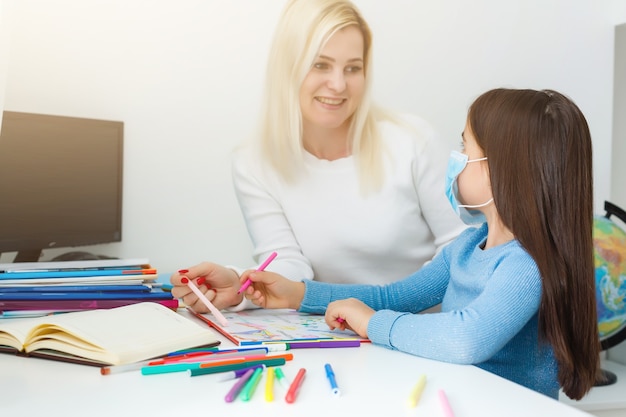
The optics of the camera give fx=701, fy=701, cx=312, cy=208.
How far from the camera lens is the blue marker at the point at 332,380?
28.1 inches

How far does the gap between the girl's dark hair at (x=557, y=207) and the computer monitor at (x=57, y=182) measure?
1108mm

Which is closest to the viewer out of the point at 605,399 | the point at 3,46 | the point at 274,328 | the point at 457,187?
the point at 3,46

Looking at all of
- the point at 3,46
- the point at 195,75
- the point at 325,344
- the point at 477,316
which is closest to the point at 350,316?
the point at 325,344

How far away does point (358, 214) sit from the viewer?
5.41ft

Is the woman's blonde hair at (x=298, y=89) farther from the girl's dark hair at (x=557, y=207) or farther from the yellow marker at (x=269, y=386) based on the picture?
the yellow marker at (x=269, y=386)

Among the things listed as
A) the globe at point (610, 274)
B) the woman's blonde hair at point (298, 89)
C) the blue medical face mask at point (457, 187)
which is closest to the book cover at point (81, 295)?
the blue medical face mask at point (457, 187)

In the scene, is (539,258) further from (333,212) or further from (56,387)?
(333,212)

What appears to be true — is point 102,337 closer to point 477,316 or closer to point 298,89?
point 477,316

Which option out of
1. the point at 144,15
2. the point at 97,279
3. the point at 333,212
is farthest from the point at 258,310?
the point at 144,15

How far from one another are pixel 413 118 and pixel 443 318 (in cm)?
89

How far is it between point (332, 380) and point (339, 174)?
0.98m

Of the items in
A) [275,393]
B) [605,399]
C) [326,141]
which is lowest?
[605,399]

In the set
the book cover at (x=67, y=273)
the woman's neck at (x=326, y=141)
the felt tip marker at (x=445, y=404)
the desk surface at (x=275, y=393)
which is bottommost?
the desk surface at (x=275, y=393)

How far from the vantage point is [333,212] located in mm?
1658
